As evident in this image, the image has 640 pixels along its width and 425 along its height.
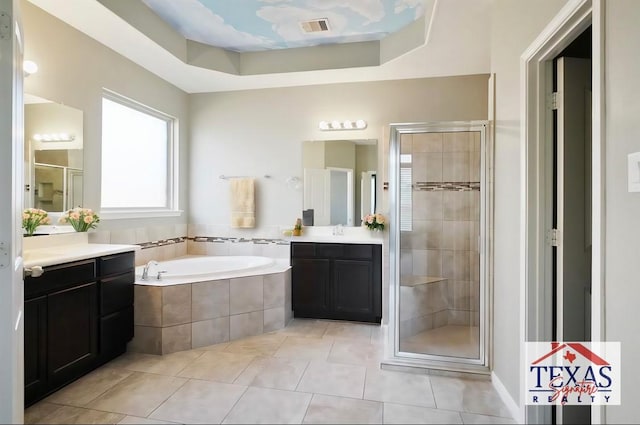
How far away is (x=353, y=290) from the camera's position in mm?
3541

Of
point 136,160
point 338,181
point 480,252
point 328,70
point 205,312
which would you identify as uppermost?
point 328,70

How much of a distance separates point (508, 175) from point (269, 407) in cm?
202

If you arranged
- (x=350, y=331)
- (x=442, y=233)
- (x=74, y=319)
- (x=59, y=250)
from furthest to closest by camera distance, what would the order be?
(x=350, y=331) → (x=442, y=233) → (x=59, y=250) → (x=74, y=319)

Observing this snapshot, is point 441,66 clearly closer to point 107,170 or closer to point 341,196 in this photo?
point 341,196

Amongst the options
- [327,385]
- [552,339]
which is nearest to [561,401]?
[552,339]

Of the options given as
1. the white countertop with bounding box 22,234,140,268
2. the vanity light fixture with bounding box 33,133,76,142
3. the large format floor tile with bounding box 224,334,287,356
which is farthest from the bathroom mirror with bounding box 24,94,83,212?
the large format floor tile with bounding box 224,334,287,356

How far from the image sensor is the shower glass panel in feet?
8.54

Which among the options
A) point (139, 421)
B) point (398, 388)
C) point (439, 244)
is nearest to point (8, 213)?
point (139, 421)

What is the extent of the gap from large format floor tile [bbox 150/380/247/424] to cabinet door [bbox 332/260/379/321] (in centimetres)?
155

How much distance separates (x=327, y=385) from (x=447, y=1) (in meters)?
2.78

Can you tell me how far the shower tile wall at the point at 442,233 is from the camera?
269cm

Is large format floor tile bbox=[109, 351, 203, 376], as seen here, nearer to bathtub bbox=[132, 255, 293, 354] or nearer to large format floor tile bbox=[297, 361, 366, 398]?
bathtub bbox=[132, 255, 293, 354]

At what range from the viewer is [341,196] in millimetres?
3867

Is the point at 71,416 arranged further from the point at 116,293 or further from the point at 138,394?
the point at 116,293
